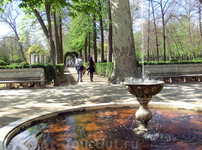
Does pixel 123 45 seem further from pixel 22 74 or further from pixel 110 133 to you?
pixel 110 133

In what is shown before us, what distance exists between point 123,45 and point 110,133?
792cm

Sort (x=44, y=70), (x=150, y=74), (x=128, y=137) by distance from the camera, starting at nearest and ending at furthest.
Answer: (x=128, y=137) < (x=44, y=70) < (x=150, y=74)

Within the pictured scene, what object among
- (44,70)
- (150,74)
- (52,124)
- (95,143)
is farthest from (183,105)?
(44,70)

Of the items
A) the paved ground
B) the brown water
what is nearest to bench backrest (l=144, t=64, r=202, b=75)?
the paved ground

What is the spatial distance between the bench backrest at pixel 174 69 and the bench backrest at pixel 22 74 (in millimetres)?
6595

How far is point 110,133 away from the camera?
3.80m

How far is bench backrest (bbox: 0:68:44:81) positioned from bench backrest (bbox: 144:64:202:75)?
6.59m

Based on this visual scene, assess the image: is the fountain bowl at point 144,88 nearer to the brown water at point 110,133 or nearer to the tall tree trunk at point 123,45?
the brown water at point 110,133

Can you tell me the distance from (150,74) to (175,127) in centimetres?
900

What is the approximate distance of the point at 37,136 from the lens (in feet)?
12.2

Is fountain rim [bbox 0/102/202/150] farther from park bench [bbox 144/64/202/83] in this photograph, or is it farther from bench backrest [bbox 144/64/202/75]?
bench backrest [bbox 144/64/202/75]

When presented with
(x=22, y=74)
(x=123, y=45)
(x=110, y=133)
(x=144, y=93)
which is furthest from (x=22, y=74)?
(x=144, y=93)

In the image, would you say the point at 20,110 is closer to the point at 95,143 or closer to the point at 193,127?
the point at 95,143

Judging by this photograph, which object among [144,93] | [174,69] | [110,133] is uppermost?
[174,69]
